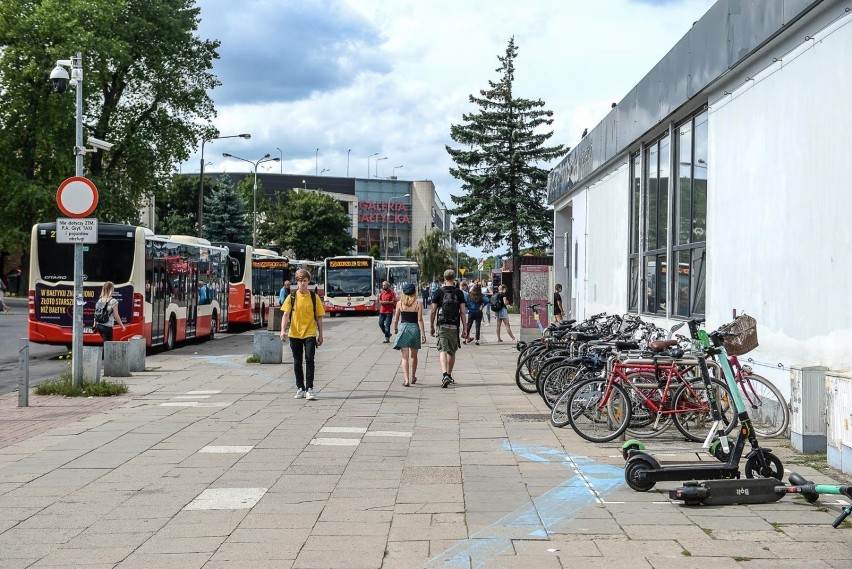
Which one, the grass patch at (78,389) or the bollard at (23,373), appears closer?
the bollard at (23,373)

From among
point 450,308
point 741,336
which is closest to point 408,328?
point 450,308

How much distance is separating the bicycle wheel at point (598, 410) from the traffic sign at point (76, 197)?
24.9 feet

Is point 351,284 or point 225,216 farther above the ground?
point 225,216

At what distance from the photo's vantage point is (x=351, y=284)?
4725 cm

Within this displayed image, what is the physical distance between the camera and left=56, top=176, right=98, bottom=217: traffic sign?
14047mm

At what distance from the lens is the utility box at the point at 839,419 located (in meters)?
8.11

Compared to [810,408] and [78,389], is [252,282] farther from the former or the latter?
[810,408]

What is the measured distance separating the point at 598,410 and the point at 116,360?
9.98 metres

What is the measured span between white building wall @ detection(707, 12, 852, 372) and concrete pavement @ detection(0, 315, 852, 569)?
1744 mm

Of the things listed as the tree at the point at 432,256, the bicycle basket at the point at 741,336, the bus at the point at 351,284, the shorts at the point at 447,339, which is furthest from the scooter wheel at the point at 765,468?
the tree at the point at 432,256

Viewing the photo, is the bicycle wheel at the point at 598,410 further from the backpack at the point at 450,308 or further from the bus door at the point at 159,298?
the bus door at the point at 159,298

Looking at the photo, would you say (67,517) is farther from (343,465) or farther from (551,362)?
(551,362)

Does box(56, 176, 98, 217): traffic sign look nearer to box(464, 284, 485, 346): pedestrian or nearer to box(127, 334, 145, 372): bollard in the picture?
box(127, 334, 145, 372): bollard

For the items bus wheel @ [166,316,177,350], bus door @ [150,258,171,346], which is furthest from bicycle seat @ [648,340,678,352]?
bus wheel @ [166,316,177,350]
